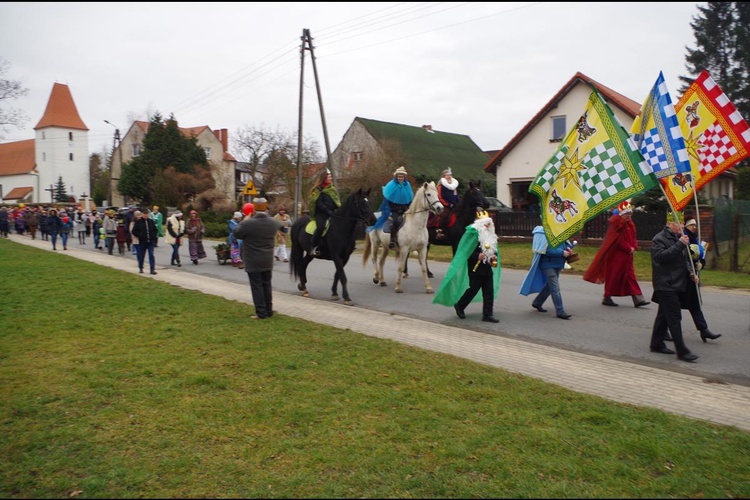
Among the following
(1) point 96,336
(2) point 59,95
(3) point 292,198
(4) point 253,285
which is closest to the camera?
(1) point 96,336

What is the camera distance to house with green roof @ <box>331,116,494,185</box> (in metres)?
40.4

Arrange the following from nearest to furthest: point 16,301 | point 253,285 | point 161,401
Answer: point 161,401
point 253,285
point 16,301

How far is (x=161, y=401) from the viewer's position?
5578 mm

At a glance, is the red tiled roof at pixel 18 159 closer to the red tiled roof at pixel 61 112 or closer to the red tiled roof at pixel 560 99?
the red tiled roof at pixel 61 112

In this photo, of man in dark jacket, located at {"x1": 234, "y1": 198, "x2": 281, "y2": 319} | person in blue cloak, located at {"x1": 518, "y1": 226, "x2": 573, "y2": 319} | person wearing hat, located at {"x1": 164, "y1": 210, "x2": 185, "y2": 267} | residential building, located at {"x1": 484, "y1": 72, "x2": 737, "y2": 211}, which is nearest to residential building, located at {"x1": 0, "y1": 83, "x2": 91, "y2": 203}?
residential building, located at {"x1": 484, "y1": 72, "x2": 737, "y2": 211}

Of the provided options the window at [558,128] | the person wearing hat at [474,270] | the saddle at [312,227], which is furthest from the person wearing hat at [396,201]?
the window at [558,128]

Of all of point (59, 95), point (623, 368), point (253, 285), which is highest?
point (59, 95)

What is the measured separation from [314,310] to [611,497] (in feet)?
26.2

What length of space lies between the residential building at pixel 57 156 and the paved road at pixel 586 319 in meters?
86.7

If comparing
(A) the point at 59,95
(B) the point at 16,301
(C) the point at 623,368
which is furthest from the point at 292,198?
(A) the point at 59,95

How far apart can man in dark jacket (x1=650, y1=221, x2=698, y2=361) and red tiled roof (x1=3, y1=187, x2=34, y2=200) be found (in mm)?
102832

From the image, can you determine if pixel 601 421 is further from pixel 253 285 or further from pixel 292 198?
pixel 292 198

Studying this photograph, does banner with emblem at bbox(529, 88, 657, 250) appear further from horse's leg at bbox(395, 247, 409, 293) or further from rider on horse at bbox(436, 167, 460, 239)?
rider on horse at bbox(436, 167, 460, 239)

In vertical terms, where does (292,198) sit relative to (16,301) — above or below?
above
